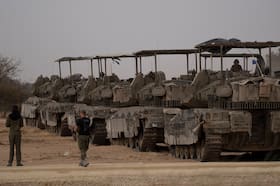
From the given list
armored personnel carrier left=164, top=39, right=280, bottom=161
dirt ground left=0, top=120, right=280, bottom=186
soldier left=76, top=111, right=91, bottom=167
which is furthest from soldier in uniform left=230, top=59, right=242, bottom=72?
dirt ground left=0, top=120, right=280, bottom=186

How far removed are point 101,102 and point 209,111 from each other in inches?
396

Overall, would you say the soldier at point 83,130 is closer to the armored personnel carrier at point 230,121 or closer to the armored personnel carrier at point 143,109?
the armored personnel carrier at point 230,121

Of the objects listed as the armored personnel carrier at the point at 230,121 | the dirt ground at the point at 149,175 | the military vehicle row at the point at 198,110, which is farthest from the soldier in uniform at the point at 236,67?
the dirt ground at the point at 149,175

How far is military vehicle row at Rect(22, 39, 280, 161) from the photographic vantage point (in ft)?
48.2

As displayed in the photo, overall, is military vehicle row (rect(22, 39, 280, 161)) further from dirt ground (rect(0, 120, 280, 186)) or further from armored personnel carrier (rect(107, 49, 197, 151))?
dirt ground (rect(0, 120, 280, 186))

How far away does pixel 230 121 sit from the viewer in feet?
47.5

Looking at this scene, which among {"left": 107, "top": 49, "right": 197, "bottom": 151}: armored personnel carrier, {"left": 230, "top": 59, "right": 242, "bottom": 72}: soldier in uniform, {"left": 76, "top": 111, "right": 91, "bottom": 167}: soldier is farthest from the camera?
{"left": 230, "top": 59, "right": 242, "bottom": 72}: soldier in uniform

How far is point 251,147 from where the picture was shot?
1546 cm

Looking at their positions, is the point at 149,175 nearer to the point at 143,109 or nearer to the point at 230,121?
the point at 230,121

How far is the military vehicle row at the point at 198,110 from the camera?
14688 millimetres

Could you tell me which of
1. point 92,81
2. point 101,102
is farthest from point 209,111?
point 92,81

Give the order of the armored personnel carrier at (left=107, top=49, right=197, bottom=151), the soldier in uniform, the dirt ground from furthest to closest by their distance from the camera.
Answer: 1. the soldier in uniform
2. the armored personnel carrier at (left=107, top=49, right=197, bottom=151)
3. the dirt ground

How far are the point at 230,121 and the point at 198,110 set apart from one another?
3.00ft

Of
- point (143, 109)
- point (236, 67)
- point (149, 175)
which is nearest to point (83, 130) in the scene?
point (149, 175)
